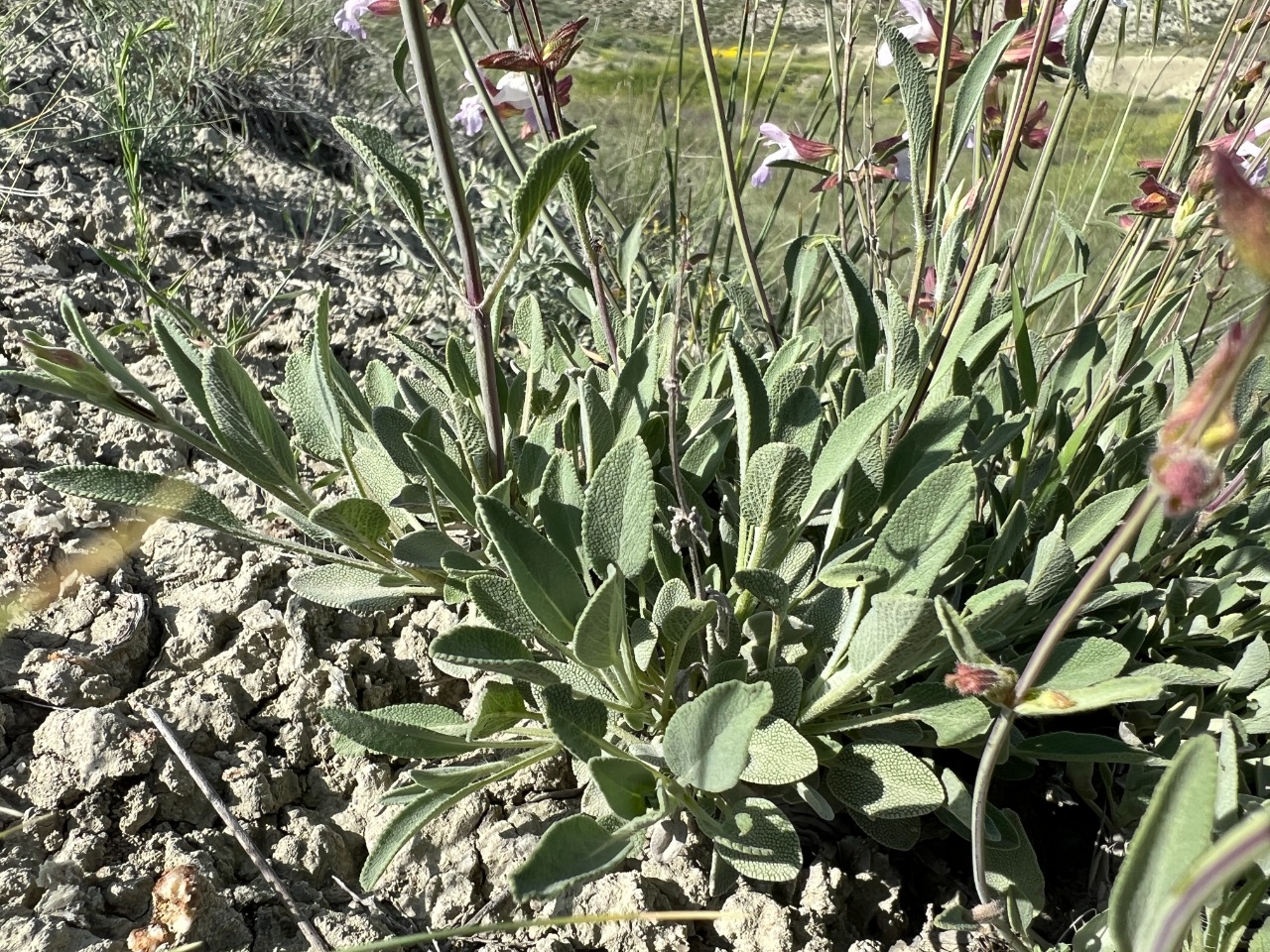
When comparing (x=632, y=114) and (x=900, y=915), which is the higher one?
(x=632, y=114)

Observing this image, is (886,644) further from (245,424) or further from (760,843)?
(245,424)

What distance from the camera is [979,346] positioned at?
1.39 m

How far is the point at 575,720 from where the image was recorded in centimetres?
101

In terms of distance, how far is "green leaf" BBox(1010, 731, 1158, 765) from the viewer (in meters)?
1.09

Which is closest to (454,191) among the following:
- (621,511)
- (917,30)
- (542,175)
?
(542,175)

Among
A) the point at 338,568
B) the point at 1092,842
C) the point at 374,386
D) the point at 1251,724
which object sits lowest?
the point at 1092,842

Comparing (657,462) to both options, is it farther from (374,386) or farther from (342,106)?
(342,106)

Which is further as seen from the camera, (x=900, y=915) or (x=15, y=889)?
(x=900, y=915)

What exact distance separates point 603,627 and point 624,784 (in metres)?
0.18

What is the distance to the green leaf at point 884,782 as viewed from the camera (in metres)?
1.05

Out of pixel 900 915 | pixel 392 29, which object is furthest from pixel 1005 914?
pixel 392 29

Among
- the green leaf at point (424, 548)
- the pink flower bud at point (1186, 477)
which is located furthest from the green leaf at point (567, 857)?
the pink flower bud at point (1186, 477)

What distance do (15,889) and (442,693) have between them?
566 mm

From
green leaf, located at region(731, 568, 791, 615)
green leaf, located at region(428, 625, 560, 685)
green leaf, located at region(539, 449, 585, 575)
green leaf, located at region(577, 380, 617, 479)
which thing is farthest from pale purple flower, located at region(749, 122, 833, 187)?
green leaf, located at region(428, 625, 560, 685)
